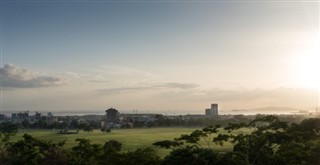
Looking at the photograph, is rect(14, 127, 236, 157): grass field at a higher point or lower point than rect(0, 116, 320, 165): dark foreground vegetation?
lower

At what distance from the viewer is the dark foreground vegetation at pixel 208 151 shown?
22.5 m

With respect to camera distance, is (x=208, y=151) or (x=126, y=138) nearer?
(x=208, y=151)

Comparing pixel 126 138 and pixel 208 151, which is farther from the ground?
pixel 208 151

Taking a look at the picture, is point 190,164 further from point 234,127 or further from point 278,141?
point 278,141

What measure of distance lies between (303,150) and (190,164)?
621 centimetres

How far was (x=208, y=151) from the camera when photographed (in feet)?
73.0

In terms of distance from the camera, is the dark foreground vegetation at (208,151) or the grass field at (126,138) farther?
the grass field at (126,138)

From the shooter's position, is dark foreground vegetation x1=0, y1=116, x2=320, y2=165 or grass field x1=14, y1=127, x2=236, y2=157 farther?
grass field x1=14, y1=127, x2=236, y2=157

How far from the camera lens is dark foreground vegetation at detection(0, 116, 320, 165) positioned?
2255 cm

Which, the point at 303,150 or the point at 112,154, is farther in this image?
the point at 112,154

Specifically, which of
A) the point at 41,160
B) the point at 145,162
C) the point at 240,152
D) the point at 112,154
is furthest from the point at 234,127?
the point at 41,160

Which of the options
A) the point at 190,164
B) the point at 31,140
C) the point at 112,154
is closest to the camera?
the point at 190,164

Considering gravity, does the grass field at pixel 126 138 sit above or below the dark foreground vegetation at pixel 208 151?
below

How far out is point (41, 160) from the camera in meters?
25.5
